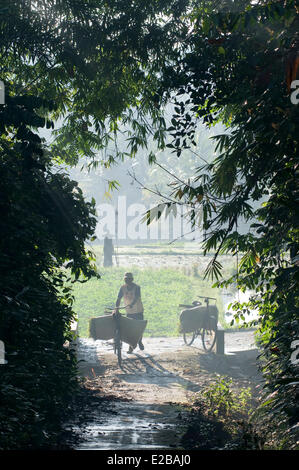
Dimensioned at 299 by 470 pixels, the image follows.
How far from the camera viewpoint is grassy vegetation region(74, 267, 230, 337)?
21812 millimetres

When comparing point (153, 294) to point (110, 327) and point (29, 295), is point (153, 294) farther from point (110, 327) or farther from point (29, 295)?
point (29, 295)

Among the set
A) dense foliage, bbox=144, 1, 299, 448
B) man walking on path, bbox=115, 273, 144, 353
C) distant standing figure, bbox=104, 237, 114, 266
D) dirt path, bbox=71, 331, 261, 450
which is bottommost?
dirt path, bbox=71, 331, 261, 450

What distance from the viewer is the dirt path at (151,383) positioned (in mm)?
6066

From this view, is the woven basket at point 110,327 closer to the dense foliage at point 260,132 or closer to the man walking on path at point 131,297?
the man walking on path at point 131,297

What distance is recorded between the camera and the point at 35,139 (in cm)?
A: 606

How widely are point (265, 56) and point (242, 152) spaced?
3.54 ft

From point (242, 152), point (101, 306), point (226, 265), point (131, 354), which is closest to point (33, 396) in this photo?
point (242, 152)

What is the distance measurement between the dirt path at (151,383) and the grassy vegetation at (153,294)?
11.2ft

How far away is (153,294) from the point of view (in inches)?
1061

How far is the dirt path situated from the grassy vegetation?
3.42m

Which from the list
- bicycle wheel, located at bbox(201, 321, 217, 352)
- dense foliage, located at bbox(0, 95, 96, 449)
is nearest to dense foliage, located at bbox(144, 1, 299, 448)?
dense foliage, located at bbox(0, 95, 96, 449)

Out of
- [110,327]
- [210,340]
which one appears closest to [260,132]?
[110,327]

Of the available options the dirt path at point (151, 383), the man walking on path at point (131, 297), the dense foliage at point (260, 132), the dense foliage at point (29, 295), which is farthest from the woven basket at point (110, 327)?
the dense foliage at point (260, 132)

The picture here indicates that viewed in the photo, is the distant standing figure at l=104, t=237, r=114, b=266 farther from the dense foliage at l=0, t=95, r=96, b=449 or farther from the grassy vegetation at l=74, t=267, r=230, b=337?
the dense foliage at l=0, t=95, r=96, b=449
